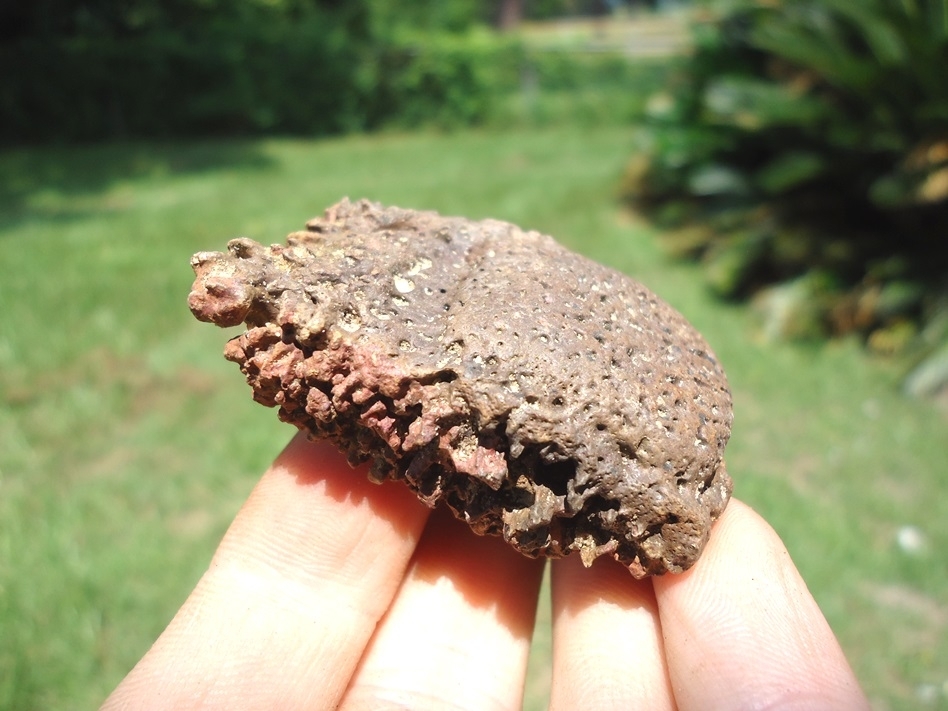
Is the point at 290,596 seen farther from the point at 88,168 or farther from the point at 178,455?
the point at 88,168

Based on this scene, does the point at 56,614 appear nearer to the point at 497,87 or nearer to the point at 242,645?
the point at 242,645

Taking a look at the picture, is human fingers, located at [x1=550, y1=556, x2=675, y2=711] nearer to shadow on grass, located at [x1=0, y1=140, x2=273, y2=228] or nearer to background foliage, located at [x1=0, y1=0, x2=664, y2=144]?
shadow on grass, located at [x1=0, y1=140, x2=273, y2=228]

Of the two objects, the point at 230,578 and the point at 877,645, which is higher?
the point at 877,645

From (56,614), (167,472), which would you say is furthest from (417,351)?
(167,472)

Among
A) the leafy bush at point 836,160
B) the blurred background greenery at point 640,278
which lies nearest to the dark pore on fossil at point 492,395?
the blurred background greenery at point 640,278

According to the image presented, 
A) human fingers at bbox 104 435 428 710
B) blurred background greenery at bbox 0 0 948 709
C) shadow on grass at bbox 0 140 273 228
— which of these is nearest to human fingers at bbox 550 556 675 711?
human fingers at bbox 104 435 428 710

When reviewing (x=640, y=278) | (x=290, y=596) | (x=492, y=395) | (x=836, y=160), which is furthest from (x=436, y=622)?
(x=836, y=160)
